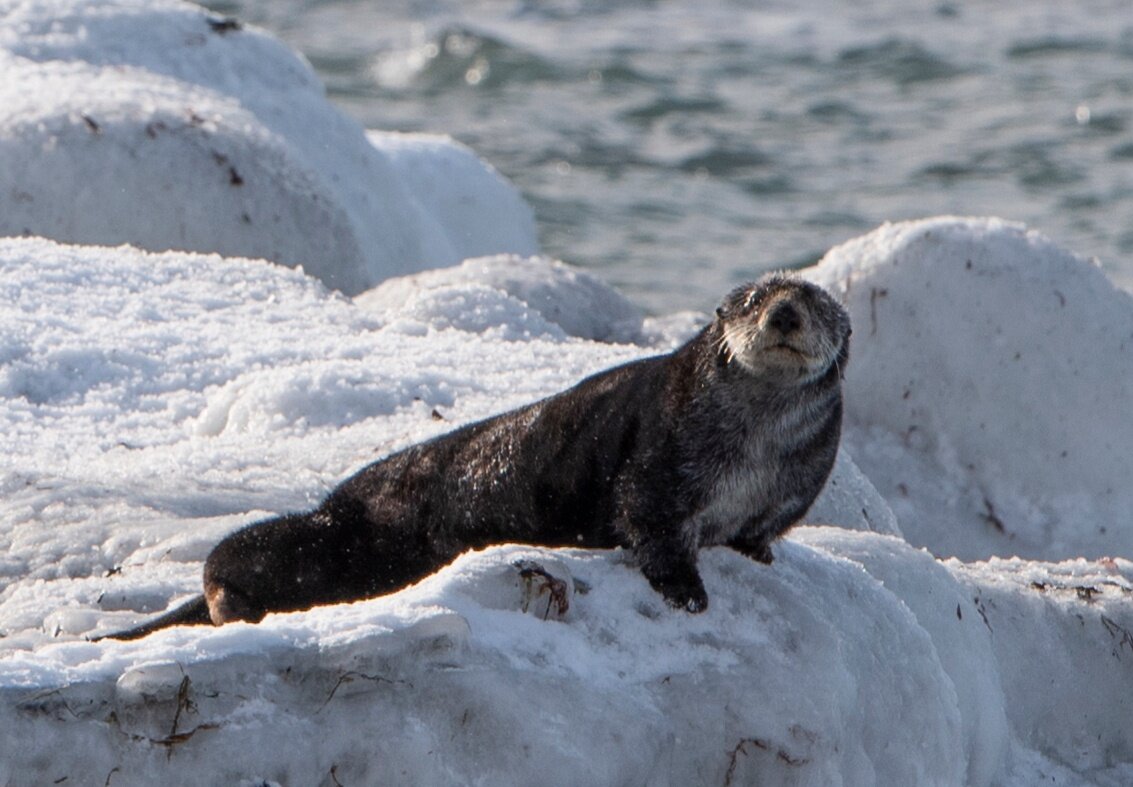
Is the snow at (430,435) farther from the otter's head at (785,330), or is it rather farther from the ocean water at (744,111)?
the ocean water at (744,111)

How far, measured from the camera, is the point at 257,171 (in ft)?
24.3

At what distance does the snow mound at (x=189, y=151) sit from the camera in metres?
7.24

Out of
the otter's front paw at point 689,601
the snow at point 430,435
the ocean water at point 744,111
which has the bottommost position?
the ocean water at point 744,111

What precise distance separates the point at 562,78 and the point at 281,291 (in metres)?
11.4

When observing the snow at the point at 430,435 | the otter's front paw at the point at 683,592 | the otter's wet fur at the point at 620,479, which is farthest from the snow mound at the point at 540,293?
the otter's front paw at the point at 683,592

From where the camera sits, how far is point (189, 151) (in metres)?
7.29

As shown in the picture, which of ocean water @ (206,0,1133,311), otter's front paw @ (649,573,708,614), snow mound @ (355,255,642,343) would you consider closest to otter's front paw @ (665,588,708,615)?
otter's front paw @ (649,573,708,614)

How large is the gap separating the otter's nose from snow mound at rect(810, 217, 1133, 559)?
9.06 ft

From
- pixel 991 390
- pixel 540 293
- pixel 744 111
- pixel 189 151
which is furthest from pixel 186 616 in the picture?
pixel 744 111

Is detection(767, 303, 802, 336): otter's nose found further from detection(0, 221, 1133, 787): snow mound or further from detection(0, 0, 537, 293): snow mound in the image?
detection(0, 0, 537, 293): snow mound

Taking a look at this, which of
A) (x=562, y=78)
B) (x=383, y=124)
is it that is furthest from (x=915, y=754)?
(x=562, y=78)

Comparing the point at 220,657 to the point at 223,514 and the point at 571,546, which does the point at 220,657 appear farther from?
the point at 223,514

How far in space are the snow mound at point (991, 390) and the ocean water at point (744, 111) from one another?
230 inches

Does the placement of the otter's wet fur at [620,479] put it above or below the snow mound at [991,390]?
above
